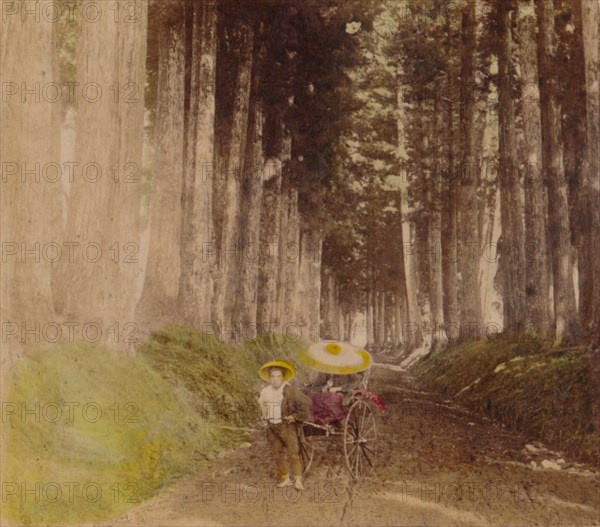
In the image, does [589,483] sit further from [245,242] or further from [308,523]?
[245,242]

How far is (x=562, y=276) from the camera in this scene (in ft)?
27.1

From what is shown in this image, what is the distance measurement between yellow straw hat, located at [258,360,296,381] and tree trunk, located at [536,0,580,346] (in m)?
3.24

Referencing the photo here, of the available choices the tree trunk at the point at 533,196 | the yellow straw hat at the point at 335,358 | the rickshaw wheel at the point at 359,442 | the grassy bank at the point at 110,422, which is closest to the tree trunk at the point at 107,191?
the grassy bank at the point at 110,422

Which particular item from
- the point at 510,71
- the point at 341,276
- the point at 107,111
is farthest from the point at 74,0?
the point at 510,71

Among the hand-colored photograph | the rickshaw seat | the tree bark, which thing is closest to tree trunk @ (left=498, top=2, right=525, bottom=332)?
the hand-colored photograph

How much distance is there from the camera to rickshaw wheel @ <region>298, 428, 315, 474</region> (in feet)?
21.8

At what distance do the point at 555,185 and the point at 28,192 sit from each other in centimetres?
642

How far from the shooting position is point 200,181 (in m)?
8.14

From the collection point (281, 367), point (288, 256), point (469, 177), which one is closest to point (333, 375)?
point (281, 367)

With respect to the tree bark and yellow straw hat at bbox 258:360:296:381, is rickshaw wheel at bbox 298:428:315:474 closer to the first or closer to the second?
yellow straw hat at bbox 258:360:296:381

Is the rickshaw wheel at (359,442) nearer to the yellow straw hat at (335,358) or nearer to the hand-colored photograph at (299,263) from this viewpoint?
the hand-colored photograph at (299,263)

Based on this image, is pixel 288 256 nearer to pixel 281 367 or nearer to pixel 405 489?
pixel 281 367

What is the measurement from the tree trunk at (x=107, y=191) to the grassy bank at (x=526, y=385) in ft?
12.1

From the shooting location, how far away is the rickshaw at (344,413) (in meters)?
6.66
